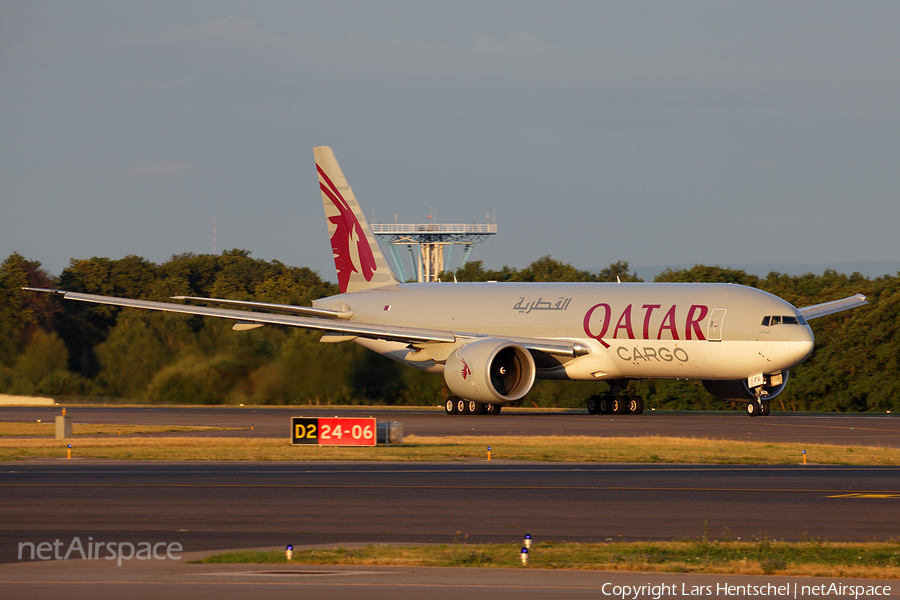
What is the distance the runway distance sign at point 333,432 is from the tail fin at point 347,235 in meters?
21.0

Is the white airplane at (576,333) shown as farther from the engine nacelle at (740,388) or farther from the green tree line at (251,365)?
the green tree line at (251,365)

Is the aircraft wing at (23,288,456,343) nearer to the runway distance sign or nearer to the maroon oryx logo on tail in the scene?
the maroon oryx logo on tail

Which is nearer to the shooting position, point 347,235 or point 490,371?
point 490,371

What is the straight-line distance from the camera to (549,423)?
116 ft

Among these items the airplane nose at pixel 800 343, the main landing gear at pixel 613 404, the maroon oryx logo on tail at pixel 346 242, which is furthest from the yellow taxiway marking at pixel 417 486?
the maroon oryx logo on tail at pixel 346 242

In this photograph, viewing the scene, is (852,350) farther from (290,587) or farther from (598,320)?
(290,587)

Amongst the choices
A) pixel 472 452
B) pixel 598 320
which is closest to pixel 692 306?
pixel 598 320

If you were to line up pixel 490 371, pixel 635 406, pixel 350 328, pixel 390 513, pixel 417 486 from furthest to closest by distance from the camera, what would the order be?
pixel 635 406 → pixel 350 328 → pixel 490 371 → pixel 417 486 → pixel 390 513

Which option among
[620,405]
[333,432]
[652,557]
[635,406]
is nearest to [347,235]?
[620,405]

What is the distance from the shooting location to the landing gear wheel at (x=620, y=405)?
4125cm

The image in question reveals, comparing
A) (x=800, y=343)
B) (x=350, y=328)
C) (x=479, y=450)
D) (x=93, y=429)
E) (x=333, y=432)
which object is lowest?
(x=479, y=450)

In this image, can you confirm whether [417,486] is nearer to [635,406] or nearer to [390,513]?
[390,513]

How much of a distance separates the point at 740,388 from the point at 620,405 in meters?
4.45

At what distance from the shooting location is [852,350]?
5678 centimetres
